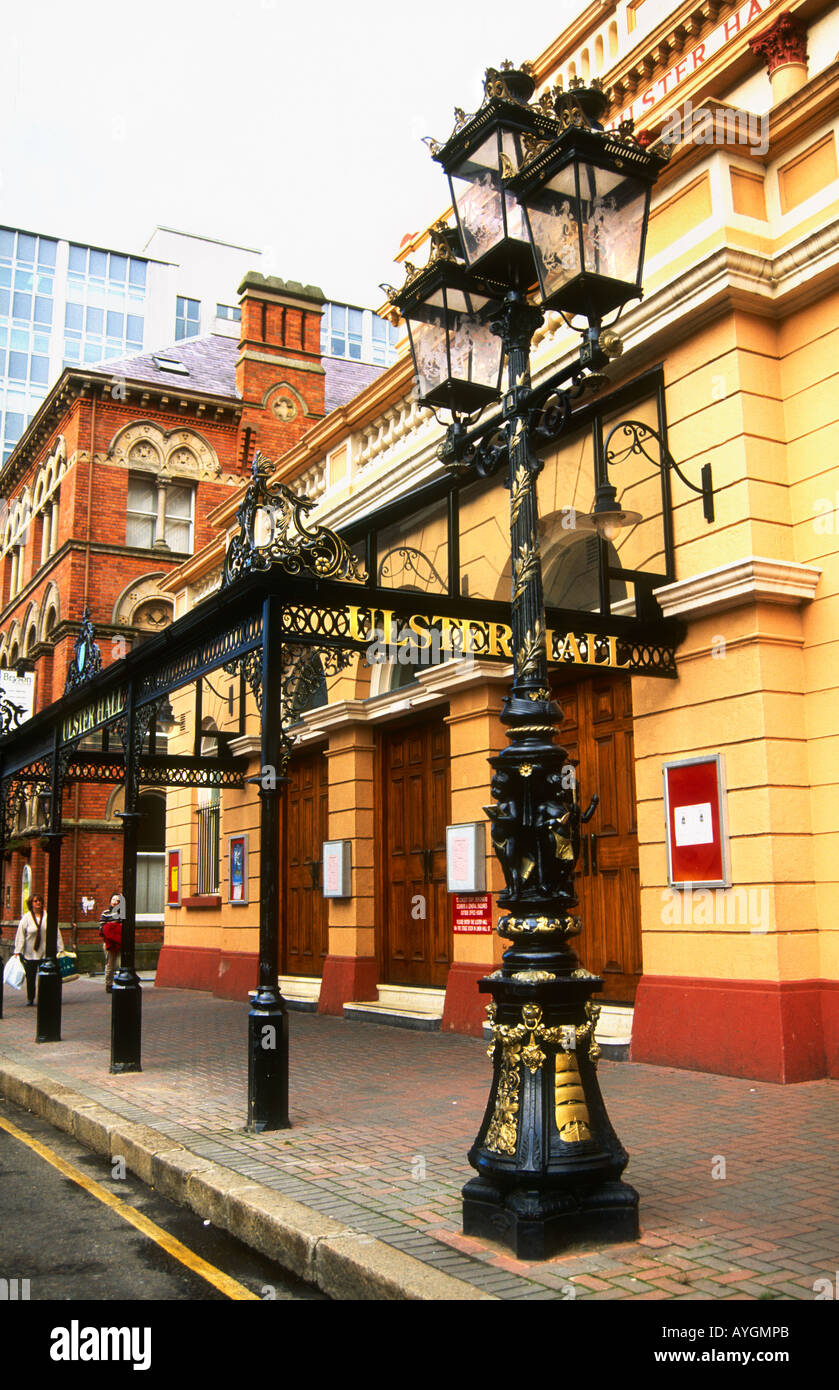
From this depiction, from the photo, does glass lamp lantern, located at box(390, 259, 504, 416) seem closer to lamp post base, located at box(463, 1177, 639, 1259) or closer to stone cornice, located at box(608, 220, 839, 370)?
stone cornice, located at box(608, 220, 839, 370)

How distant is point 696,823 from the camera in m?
8.94

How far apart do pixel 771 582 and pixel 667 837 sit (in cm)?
217

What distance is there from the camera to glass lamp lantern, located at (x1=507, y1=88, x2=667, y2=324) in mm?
5230

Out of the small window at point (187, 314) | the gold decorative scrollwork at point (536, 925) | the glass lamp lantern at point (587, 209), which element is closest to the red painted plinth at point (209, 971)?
the gold decorative scrollwork at point (536, 925)

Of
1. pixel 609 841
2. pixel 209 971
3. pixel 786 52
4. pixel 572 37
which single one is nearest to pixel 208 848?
pixel 209 971

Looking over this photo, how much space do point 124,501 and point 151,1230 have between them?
84.3 ft

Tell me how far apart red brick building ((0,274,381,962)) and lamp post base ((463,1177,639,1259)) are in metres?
22.9

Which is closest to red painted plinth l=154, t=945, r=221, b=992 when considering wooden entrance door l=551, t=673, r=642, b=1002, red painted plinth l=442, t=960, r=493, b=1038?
red painted plinth l=442, t=960, r=493, b=1038

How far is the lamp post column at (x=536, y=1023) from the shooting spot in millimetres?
4578

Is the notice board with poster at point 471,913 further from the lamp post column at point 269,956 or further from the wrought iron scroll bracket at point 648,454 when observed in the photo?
the wrought iron scroll bracket at point 648,454

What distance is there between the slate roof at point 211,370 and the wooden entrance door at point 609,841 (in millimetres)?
20378

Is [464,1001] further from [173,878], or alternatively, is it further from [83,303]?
[83,303]
